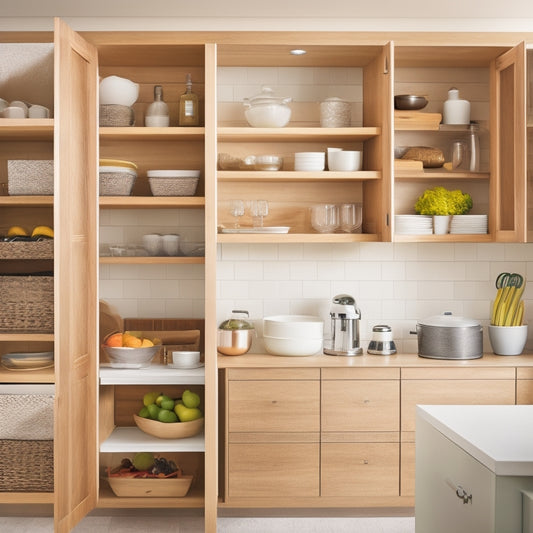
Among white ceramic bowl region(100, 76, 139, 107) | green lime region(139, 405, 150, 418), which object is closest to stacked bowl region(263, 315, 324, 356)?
green lime region(139, 405, 150, 418)

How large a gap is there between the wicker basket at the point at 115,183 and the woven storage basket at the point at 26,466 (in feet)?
4.54

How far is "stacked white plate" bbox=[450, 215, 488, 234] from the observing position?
432 centimetres

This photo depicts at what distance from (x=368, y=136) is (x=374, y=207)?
16.1 inches

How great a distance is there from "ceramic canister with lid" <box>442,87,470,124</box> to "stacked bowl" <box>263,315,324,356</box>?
142 cm

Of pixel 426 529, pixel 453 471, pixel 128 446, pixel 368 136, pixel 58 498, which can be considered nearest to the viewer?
pixel 453 471

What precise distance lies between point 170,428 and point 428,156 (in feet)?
6.97

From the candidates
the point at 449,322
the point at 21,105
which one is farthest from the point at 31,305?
the point at 449,322

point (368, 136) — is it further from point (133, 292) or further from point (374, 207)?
point (133, 292)

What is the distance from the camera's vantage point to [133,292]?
4.54m

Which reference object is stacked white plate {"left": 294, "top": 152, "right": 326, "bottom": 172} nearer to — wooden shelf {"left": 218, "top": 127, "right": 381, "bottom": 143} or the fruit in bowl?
wooden shelf {"left": 218, "top": 127, "right": 381, "bottom": 143}

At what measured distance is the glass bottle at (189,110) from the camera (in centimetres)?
426

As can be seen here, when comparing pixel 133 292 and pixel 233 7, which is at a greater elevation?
pixel 233 7

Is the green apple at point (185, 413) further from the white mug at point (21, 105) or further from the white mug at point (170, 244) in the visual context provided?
the white mug at point (21, 105)

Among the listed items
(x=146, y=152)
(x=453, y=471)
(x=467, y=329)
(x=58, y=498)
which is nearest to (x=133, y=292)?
(x=146, y=152)
